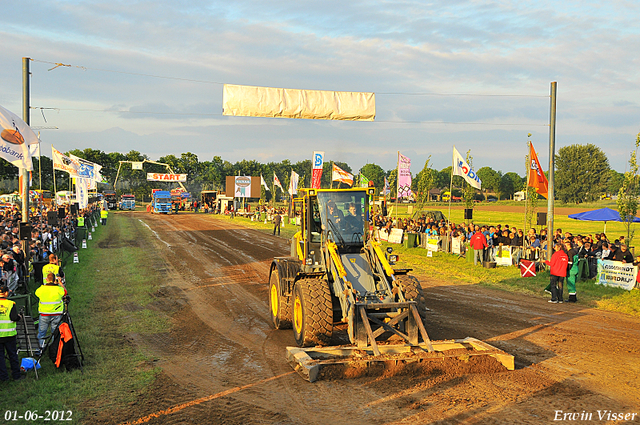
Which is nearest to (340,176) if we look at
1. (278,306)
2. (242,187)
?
(278,306)

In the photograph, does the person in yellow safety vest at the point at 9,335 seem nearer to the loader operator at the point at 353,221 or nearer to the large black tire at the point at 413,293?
the loader operator at the point at 353,221

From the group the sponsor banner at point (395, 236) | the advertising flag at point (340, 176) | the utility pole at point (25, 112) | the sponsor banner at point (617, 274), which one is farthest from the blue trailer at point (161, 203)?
the sponsor banner at point (617, 274)

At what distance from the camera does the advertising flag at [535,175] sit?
17719mm

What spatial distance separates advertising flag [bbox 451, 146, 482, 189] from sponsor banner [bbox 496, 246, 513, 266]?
16.4 ft

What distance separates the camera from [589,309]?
507 inches

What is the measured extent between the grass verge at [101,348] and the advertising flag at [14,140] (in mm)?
3992

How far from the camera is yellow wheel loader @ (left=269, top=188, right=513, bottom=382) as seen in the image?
785cm

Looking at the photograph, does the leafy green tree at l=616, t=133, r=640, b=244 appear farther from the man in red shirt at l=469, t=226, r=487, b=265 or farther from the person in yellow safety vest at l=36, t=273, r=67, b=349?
the person in yellow safety vest at l=36, t=273, r=67, b=349

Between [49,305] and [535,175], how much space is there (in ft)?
54.1

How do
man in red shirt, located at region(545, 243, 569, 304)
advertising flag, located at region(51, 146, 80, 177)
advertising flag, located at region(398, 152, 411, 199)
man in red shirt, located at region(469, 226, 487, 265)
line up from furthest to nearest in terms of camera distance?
advertising flag, located at region(398, 152, 411, 199)
advertising flag, located at region(51, 146, 80, 177)
man in red shirt, located at region(469, 226, 487, 265)
man in red shirt, located at region(545, 243, 569, 304)

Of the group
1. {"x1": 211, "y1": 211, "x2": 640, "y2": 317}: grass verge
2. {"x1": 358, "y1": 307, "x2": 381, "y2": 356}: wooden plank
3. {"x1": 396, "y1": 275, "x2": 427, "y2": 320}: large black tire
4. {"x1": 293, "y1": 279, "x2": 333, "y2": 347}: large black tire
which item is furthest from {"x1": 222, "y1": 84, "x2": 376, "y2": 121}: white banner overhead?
{"x1": 211, "y1": 211, "x2": 640, "y2": 317}: grass verge

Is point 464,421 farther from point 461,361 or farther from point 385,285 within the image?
point 385,285

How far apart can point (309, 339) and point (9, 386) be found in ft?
15.9

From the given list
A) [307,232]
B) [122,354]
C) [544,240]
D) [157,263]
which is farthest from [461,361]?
[157,263]
